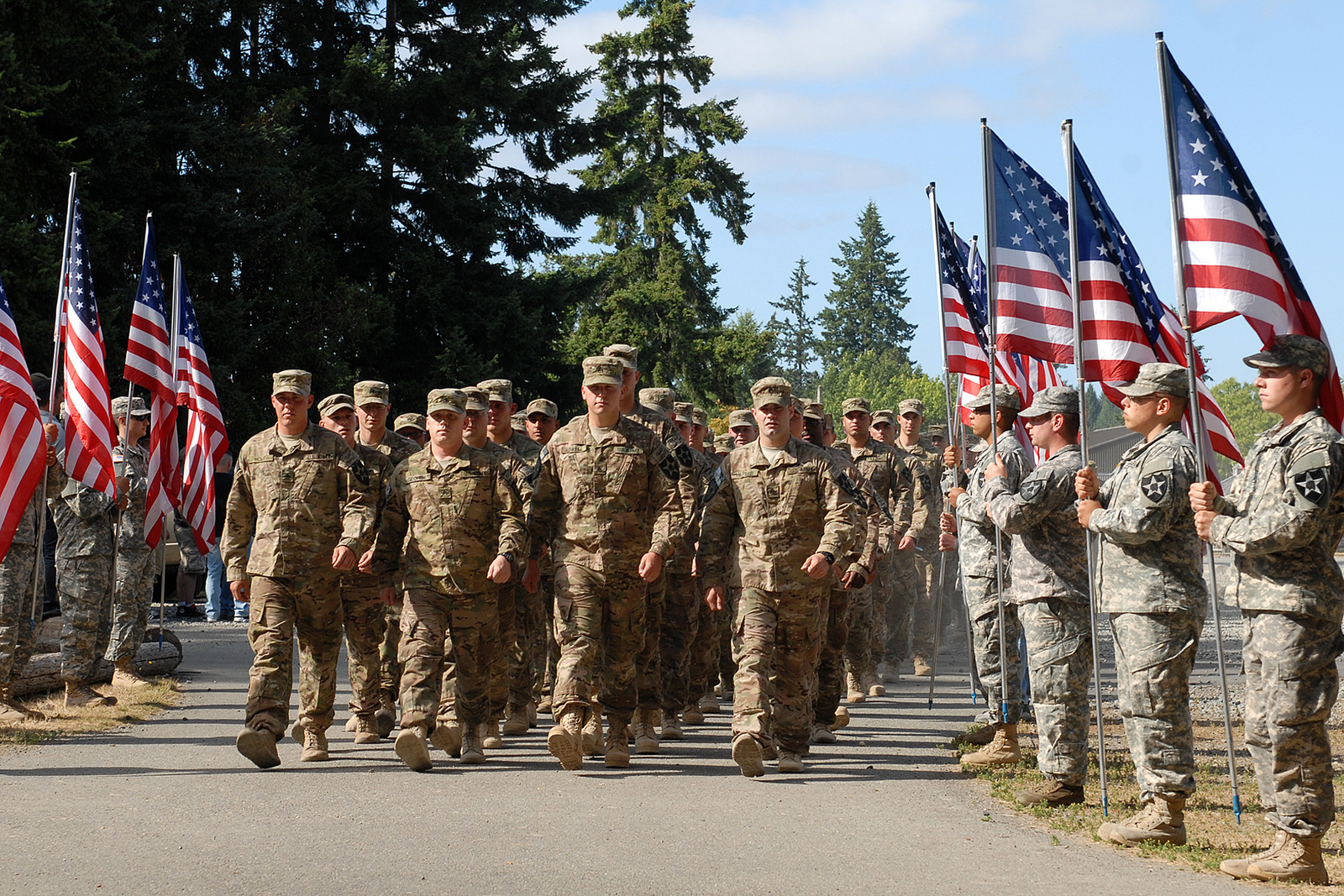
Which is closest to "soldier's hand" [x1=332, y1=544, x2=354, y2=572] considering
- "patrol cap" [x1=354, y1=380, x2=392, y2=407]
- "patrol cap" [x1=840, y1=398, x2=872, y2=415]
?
"patrol cap" [x1=354, y1=380, x2=392, y2=407]

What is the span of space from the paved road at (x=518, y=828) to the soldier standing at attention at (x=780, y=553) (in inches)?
20.6

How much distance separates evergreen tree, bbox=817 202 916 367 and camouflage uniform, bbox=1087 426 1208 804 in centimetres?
12922

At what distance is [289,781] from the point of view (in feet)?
28.0

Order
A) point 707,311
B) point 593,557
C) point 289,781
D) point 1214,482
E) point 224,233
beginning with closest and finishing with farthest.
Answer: point 1214,482
point 289,781
point 593,557
point 224,233
point 707,311

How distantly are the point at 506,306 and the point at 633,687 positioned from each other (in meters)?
21.4

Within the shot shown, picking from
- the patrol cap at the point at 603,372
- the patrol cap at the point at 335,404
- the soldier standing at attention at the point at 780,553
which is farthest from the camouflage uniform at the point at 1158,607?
the patrol cap at the point at 335,404

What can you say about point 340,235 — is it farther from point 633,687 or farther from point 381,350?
point 633,687

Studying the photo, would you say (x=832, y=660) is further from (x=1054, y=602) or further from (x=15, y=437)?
(x=15, y=437)

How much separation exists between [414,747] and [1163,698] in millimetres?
4549

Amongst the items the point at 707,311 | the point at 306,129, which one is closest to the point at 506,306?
the point at 306,129

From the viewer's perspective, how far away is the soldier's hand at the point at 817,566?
28.6ft

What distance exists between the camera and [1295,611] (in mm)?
6086

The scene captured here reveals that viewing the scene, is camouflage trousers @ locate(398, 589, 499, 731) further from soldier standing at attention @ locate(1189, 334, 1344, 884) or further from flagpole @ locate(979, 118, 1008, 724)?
soldier standing at attention @ locate(1189, 334, 1344, 884)

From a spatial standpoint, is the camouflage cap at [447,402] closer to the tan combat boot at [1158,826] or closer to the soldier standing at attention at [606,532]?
the soldier standing at attention at [606,532]
